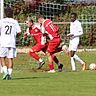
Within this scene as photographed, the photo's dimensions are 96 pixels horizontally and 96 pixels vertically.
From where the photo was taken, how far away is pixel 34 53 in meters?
23.8

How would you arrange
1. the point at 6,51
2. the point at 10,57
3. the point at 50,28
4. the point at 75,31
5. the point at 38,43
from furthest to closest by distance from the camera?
the point at 38,43 < the point at 75,31 < the point at 50,28 < the point at 6,51 < the point at 10,57

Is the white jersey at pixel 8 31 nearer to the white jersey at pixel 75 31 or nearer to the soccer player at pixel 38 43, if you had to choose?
the white jersey at pixel 75 31

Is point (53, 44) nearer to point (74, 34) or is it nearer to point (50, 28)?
point (50, 28)

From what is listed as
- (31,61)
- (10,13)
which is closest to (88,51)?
(31,61)

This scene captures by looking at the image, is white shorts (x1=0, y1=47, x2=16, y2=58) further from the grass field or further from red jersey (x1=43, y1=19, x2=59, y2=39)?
red jersey (x1=43, y1=19, x2=59, y2=39)

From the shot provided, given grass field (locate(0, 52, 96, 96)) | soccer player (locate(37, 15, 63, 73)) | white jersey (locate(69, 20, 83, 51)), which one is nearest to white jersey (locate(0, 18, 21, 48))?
grass field (locate(0, 52, 96, 96))

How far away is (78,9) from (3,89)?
63.1ft

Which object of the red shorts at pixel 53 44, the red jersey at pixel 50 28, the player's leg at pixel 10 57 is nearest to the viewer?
the player's leg at pixel 10 57

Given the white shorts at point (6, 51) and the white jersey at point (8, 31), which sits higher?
the white jersey at point (8, 31)

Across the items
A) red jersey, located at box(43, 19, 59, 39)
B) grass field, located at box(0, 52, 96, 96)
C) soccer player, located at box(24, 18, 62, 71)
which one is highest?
red jersey, located at box(43, 19, 59, 39)

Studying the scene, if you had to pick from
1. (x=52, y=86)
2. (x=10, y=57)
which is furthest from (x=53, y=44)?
(x=52, y=86)

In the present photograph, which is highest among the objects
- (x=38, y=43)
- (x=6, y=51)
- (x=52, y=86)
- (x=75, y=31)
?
(x=75, y=31)

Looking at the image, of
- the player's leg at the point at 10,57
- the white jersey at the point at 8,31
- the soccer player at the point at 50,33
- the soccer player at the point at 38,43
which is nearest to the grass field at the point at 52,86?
the player's leg at the point at 10,57

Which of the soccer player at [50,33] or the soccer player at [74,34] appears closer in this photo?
the soccer player at [50,33]
